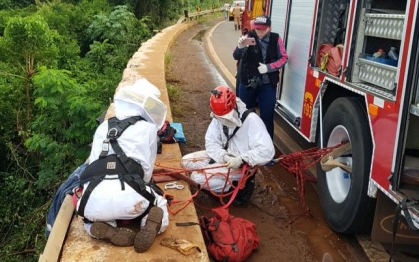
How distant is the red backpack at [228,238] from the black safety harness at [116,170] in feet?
2.19

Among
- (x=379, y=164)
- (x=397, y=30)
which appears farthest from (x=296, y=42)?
(x=379, y=164)

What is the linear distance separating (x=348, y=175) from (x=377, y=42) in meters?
1.16

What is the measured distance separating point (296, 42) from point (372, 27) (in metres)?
1.84

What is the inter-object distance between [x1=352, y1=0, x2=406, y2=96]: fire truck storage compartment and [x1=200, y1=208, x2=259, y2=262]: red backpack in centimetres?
143

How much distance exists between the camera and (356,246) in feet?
12.8

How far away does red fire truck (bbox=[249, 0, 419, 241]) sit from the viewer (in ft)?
9.62

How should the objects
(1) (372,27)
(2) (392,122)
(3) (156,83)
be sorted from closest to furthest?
(2) (392,122)
(1) (372,27)
(3) (156,83)

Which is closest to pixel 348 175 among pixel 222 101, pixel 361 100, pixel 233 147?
pixel 361 100

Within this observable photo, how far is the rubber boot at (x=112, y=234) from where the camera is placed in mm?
3145

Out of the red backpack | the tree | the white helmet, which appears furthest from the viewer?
the tree

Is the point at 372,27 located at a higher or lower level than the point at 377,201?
higher

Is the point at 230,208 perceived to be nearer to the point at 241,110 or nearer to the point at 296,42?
the point at 241,110

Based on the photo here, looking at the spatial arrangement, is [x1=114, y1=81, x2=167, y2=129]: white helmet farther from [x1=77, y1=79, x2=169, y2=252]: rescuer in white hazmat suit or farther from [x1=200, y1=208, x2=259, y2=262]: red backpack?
[x1=200, y1=208, x2=259, y2=262]: red backpack

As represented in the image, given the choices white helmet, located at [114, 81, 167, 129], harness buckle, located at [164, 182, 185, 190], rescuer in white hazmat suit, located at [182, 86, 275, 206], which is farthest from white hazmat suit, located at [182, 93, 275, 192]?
white helmet, located at [114, 81, 167, 129]
